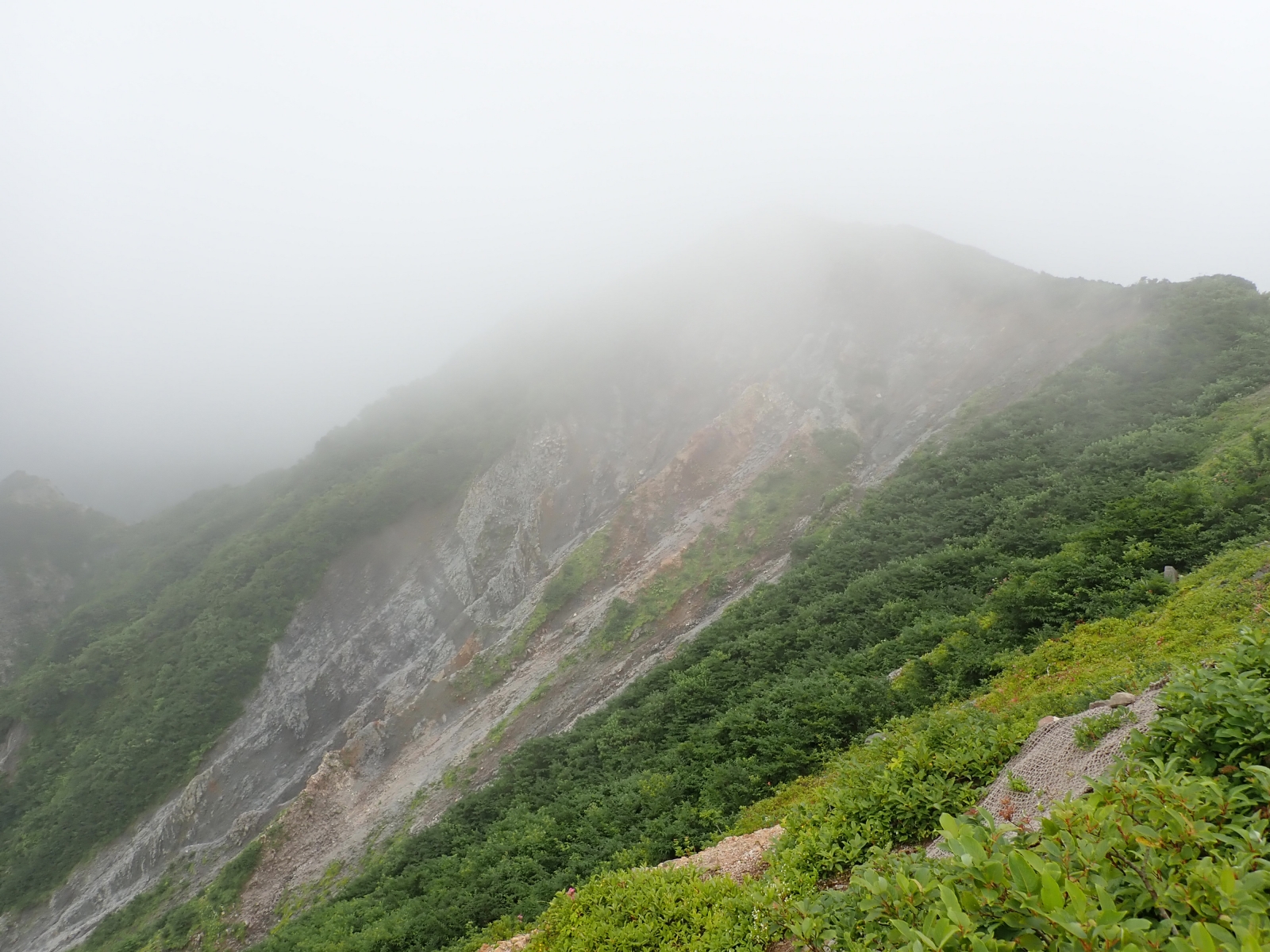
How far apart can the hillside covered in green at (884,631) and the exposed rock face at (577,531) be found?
16.1 ft

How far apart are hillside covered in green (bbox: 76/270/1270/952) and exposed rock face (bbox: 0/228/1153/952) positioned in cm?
490

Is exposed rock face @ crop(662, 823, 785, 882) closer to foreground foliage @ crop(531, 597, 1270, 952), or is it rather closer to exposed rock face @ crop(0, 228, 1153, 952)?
foreground foliage @ crop(531, 597, 1270, 952)

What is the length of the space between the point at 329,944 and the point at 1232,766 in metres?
16.3

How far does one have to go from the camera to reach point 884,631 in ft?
51.5

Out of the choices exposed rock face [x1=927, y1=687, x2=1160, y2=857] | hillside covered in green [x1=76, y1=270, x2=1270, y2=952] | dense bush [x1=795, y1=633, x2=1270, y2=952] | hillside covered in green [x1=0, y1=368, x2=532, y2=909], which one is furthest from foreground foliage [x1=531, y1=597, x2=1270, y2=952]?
hillside covered in green [x1=0, y1=368, x2=532, y2=909]

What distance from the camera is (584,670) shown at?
83.4ft

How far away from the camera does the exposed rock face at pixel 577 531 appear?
83.8 feet

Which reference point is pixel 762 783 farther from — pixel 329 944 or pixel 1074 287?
pixel 1074 287

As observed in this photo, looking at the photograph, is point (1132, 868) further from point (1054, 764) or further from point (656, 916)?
point (656, 916)

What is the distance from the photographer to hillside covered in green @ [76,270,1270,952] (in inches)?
470

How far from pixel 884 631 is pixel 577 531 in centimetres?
2746

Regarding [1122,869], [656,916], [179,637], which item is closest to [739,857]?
[656,916]

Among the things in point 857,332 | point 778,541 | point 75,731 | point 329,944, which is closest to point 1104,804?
point 329,944

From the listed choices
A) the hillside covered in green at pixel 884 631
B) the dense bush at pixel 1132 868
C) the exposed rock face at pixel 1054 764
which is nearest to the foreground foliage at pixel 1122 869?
the dense bush at pixel 1132 868
